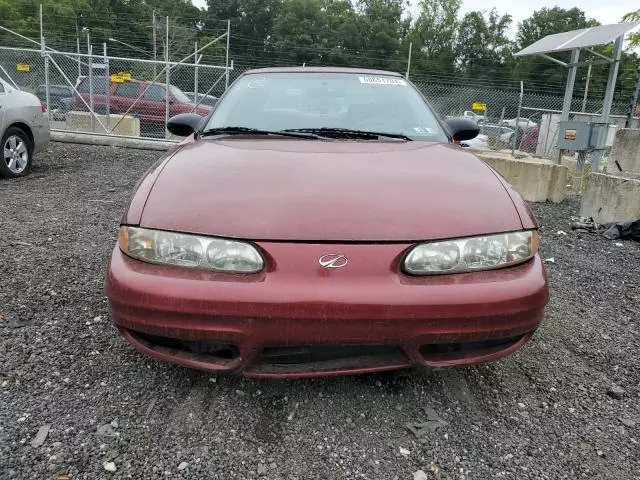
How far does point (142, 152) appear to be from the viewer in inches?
410

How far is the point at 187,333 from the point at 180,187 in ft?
2.04

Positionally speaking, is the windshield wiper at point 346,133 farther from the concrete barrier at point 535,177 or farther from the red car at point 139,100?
the red car at point 139,100

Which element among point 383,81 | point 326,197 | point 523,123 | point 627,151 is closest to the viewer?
point 326,197

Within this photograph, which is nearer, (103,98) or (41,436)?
(41,436)

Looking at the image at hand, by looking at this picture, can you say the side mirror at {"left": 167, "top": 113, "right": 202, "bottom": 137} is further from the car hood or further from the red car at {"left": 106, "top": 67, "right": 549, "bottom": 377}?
the red car at {"left": 106, "top": 67, "right": 549, "bottom": 377}

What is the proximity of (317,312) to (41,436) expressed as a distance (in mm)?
1146

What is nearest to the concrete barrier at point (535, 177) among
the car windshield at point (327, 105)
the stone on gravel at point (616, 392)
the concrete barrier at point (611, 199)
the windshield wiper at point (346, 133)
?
the concrete barrier at point (611, 199)

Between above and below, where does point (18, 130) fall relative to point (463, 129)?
below

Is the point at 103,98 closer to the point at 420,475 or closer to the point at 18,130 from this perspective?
the point at 18,130

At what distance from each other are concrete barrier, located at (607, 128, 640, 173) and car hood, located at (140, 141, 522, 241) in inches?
250

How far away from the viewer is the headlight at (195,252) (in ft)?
6.24

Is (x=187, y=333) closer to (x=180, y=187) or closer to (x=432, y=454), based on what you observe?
(x=180, y=187)

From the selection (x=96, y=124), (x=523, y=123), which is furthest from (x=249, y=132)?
(x=523, y=123)

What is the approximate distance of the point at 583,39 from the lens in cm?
859
